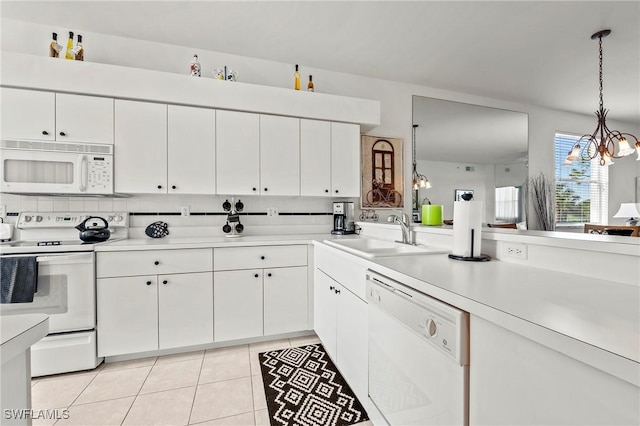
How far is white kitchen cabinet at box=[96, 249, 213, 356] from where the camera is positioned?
6.49ft

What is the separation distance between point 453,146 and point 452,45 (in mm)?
1153

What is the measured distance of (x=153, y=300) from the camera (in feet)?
6.79

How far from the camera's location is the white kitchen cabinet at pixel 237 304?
2.21m

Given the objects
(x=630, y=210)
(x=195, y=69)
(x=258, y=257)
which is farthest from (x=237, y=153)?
(x=630, y=210)

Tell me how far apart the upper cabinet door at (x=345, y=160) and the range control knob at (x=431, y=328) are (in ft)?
6.43

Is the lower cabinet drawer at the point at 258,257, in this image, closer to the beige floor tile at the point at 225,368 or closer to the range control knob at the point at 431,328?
the beige floor tile at the point at 225,368

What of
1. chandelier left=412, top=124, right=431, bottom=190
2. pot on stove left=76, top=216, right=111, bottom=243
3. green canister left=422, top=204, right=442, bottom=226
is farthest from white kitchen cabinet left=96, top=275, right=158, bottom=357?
chandelier left=412, top=124, right=431, bottom=190

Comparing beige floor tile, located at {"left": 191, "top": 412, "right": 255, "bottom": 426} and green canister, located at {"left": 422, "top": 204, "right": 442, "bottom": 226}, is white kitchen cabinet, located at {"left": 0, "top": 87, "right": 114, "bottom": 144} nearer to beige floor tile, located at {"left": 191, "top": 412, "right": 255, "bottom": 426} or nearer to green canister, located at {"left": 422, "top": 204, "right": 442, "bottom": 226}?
beige floor tile, located at {"left": 191, "top": 412, "right": 255, "bottom": 426}

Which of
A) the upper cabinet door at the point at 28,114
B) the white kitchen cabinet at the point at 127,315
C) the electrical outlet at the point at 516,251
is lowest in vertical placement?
the white kitchen cabinet at the point at 127,315

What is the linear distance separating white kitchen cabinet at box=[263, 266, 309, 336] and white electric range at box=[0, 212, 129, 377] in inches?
48.4

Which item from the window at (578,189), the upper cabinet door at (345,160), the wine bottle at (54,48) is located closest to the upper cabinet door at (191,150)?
the wine bottle at (54,48)

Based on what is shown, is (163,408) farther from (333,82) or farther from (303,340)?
(333,82)

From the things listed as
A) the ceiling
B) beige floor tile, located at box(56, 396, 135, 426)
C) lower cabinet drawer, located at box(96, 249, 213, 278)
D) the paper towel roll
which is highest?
the ceiling

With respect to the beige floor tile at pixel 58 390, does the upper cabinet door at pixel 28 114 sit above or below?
above
